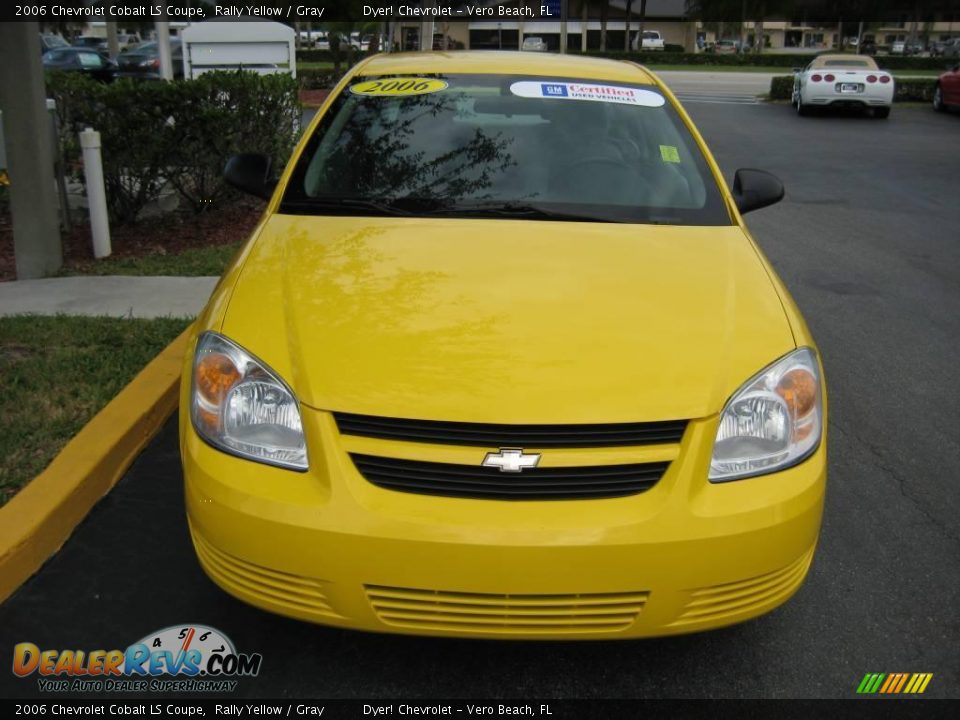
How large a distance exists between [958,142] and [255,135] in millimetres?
13720

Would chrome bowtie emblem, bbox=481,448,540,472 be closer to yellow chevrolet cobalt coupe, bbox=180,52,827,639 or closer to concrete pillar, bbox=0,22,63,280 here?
yellow chevrolet cobalt coupe, bbox=180,52,827,639

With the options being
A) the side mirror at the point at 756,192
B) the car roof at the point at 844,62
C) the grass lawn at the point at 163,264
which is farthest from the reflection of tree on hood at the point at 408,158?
the car roof at the point at 844,62

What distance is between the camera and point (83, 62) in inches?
1025

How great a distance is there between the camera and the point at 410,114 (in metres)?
3.88

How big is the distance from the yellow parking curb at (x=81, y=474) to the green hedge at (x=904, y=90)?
958 inches

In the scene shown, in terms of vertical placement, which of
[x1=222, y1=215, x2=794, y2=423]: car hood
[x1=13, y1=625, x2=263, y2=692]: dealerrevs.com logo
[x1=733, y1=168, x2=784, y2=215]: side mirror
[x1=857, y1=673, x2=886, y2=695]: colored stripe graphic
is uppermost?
[x1=733, y1=168, x2=784, y2=215]: side mirror

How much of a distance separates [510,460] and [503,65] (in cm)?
245

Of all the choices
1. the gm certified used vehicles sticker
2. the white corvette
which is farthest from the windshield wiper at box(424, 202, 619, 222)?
the white corvette

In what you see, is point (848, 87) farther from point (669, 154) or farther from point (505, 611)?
point (505, 611)

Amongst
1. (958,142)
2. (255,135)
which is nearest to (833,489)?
(255,135)

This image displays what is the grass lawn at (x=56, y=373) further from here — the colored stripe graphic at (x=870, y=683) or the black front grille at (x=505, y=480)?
the colored stripe graphic at (x=870, y=683)

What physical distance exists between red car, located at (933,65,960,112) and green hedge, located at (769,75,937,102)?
2.47 metres

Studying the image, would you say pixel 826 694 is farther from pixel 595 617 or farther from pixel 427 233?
pixel 427 233

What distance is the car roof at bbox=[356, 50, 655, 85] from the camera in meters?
4.10
